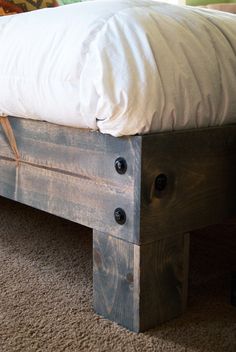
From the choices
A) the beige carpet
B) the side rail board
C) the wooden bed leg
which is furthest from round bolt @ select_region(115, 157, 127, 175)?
the beige carpet

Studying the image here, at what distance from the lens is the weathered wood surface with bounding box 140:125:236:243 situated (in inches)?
36.4

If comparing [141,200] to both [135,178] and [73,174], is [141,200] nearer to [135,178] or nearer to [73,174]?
[135,178]

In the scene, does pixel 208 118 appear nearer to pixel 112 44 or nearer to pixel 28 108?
pixel 112 44

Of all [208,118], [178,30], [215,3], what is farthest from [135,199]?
[215,3]

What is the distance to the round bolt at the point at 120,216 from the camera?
3.13 ft

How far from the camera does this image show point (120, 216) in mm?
958

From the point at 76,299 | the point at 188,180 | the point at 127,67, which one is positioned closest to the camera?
the point at 127,67

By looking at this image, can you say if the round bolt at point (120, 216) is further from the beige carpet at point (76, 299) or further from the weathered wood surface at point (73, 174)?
the beige carpet at point (76, 299)

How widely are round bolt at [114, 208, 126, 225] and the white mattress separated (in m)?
0.15

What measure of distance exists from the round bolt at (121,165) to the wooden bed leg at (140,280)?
0.47ft

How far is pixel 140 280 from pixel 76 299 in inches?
9.1

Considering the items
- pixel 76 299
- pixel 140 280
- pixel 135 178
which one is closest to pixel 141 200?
pixel 135 178

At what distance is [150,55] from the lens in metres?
0.90

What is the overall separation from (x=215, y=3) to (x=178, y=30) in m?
1.64
